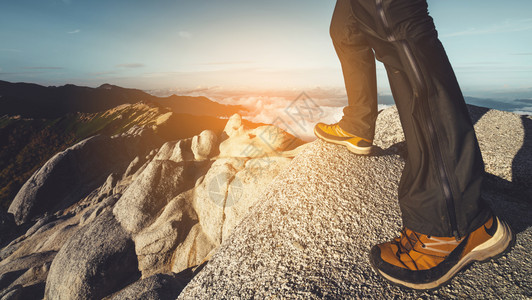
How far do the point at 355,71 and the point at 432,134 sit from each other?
4.83ft

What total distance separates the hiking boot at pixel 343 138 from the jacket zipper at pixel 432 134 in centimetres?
171

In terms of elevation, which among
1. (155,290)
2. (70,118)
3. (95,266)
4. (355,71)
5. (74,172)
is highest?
(355,71)

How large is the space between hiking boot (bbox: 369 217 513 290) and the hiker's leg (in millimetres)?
1734

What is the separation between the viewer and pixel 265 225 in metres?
3.05

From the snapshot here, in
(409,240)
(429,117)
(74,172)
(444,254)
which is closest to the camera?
(429,117)

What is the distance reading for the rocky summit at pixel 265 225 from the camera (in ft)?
7.57

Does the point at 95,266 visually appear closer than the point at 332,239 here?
No

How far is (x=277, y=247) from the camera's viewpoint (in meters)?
2.74

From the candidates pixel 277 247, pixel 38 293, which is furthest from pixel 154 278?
pixel 38 293

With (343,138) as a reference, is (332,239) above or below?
below

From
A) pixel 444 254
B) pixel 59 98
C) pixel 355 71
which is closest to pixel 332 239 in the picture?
pixel 444 254

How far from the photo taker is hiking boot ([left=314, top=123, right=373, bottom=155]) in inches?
136

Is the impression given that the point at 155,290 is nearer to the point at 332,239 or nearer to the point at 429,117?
the point at 332,239


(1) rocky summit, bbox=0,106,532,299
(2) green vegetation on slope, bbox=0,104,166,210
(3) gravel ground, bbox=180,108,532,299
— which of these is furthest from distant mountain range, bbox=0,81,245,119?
(3) gravel ground, bbox=180,108,532,299
